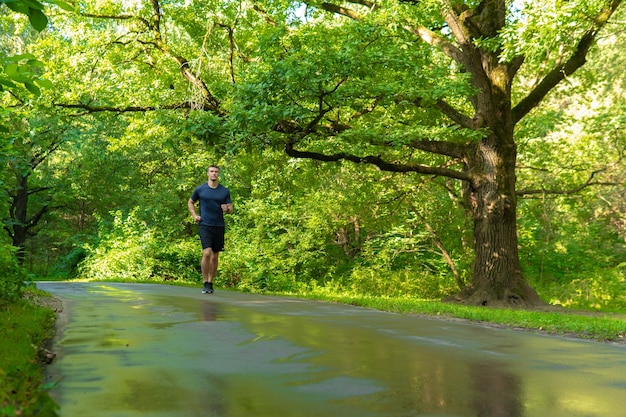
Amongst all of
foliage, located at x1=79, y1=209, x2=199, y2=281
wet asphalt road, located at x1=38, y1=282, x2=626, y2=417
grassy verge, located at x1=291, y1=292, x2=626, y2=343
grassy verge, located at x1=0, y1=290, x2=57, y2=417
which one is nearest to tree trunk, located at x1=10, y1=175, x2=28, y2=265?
foliage, located at x1=79, y1=209, x2=199, y2=281

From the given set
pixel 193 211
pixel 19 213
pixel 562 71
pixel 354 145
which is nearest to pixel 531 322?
pixel 354 145

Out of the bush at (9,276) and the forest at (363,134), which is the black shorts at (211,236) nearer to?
the forest at (363,134)

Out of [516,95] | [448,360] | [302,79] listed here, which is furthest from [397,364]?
[516,95]

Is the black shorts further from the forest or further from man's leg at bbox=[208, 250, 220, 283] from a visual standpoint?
the forest

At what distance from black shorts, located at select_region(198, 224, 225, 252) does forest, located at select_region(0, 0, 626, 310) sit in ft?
6.78

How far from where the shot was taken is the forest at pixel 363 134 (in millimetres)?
13266

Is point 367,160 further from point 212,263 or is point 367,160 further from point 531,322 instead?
point 531,322

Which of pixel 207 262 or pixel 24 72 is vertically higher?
pixel 24 72

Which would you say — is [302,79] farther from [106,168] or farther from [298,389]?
[106,168]

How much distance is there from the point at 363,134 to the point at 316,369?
30.5ft

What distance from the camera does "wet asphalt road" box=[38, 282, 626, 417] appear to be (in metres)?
4.02

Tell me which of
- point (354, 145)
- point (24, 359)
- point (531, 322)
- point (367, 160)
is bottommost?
point (24, 359)

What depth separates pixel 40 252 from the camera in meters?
40.1

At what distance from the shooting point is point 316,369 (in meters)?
5.10
